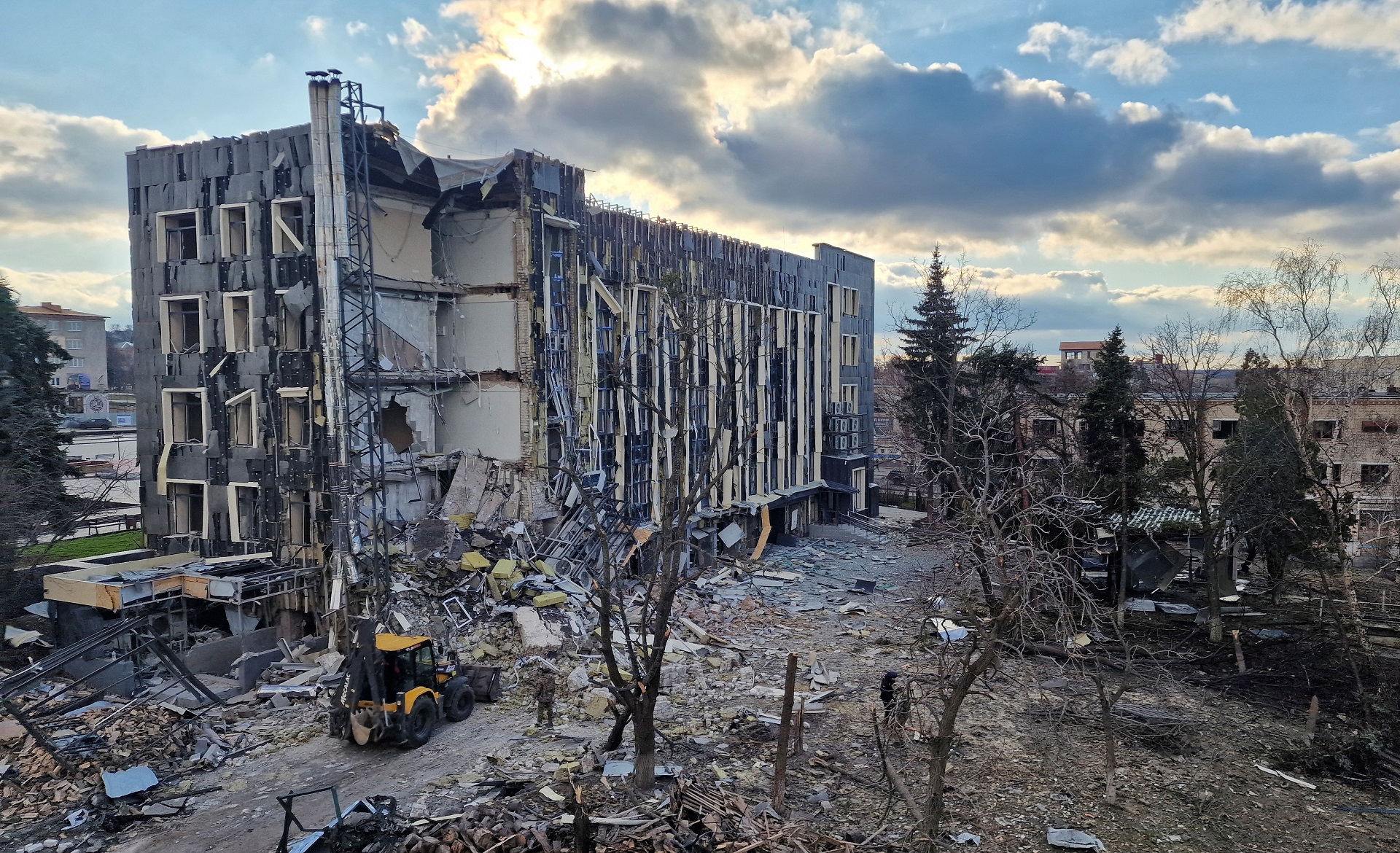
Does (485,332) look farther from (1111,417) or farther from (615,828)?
(1111,417)

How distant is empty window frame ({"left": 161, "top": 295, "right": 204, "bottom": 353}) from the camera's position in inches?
955

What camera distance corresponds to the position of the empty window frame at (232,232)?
76.2 ft

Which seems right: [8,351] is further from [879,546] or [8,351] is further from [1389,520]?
[1389,520]

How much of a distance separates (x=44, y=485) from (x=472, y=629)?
17072mm

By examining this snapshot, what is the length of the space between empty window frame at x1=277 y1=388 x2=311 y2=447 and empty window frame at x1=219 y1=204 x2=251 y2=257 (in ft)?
14.2

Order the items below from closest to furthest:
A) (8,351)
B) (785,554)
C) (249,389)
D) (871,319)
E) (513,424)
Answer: (249,389) < (513,424) < (8,351) < (785,554) < (871,319)

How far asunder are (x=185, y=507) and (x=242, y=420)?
377cm

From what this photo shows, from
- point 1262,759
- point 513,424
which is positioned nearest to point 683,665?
point 513,424

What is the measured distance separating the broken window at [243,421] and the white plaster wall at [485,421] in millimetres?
5108

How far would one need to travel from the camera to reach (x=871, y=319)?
46.5 meters

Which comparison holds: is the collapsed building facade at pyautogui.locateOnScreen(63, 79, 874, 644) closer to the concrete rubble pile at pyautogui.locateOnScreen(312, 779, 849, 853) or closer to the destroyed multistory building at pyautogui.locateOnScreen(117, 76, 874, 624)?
the destroyed multistory building at pyautogui.locateOnScreen(117, 76, 874, 624)

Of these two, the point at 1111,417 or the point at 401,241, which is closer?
the point at 401,241

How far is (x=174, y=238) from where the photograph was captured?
2453 cm

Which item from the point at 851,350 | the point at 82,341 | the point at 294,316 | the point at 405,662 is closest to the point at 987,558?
the point at 405,662
